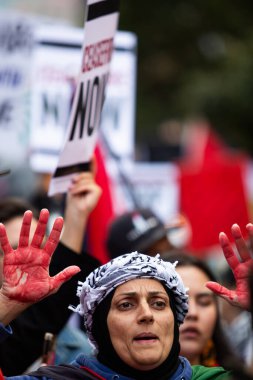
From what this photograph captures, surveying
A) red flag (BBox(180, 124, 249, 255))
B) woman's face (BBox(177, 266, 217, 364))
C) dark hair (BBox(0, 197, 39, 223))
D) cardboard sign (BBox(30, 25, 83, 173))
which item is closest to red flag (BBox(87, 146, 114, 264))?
cardboard sign (BBox(30, 25, 83, 173))

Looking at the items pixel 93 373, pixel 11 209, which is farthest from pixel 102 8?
pixel 93 373

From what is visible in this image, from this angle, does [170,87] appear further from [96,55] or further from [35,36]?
[96,55]

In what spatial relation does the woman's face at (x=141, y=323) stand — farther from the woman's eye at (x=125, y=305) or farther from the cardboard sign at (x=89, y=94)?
the cardboard sign at (x=89, y=94)

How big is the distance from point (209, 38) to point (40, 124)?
18968 mm

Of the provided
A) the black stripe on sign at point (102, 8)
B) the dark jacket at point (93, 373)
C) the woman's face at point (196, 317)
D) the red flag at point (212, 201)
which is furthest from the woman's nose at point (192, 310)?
the red flag at point (212, 201)

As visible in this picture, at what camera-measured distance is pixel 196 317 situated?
557 centimetres

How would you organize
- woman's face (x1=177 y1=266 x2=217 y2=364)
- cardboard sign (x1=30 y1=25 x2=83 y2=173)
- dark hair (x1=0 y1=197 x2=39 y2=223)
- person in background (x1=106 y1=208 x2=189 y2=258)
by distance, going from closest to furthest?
woman's face (x1=177 y1=266 x2=217 y2=364), dark hair (x1=0 y1=197 x2=39 y2=223), person in background (x1=106 y1=208 x2=189 y2=258), cardboard sign (x1=30 y1=25 x2=83 y2=173)

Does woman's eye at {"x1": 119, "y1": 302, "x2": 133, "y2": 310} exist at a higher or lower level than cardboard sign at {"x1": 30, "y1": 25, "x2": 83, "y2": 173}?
lower

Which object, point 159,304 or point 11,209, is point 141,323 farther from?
point 11,209

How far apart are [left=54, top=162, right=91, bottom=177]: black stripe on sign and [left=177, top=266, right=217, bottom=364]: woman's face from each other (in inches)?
25.3

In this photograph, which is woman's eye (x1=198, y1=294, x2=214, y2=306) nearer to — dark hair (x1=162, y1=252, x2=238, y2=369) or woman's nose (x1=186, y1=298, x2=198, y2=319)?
woman's nose (x1=186, y1=298, x2=198, y2=319)

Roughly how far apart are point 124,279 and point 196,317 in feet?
4.01

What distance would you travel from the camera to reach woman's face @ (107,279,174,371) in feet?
14.1

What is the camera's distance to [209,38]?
26.3 meters
